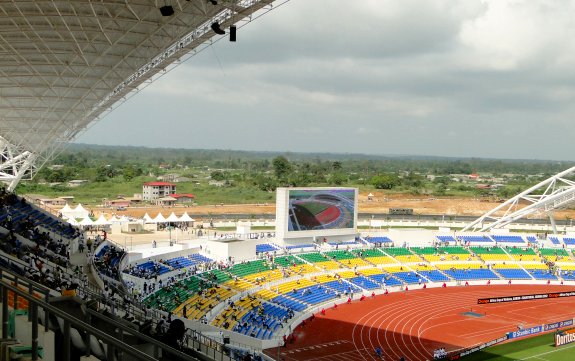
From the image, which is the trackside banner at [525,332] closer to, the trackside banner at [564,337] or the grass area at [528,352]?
the grass area at [528,352]

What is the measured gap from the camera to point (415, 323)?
37.8 m

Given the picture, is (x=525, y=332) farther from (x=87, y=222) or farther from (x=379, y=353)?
(x=87, y=222)

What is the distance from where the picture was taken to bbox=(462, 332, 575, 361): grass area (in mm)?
30656

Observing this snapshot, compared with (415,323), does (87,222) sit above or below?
above

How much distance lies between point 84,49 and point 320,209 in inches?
1074

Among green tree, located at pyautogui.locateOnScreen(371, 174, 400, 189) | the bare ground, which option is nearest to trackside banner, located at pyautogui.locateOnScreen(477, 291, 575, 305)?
the bare ground

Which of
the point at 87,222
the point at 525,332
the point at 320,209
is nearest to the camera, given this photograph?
the point at 525,332

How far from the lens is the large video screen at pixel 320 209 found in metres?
48.8

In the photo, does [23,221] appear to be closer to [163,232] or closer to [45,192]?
[163,232]

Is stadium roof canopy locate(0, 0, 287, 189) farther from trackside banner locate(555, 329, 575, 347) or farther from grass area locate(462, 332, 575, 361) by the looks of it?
trackside banner locate(555, 329, 575, 347)

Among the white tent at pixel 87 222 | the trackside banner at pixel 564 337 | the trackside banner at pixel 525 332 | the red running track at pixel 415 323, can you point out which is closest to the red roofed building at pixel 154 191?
the white tent at pixel 87 222

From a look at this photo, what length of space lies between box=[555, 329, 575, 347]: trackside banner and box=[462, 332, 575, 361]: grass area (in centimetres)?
24

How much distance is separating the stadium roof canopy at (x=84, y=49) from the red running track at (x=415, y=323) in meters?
16.8

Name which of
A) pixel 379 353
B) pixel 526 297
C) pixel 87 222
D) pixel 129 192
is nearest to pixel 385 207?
pixel 129 192
